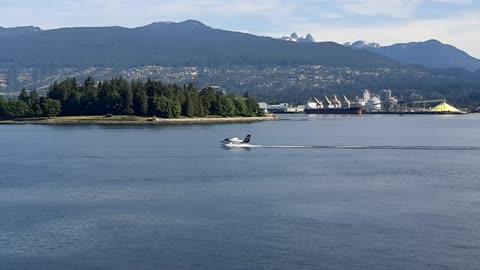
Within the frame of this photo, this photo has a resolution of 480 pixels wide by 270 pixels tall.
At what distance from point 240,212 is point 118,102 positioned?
4086cm

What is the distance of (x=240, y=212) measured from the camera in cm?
1571

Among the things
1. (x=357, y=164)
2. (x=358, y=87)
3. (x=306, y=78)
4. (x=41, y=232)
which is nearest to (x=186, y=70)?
(x=306, y=78)

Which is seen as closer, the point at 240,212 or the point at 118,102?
the point at 240,212

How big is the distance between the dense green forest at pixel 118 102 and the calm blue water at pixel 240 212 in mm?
27323

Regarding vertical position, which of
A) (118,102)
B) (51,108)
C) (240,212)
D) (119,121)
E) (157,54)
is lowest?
(119,121)

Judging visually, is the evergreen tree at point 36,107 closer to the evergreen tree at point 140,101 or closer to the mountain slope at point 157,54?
the evergreen tree at point 140,101

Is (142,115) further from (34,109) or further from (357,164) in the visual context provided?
(357,164)

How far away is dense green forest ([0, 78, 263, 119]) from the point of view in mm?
55281

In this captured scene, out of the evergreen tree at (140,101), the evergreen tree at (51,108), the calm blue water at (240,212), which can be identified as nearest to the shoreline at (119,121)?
the evergreen tree at (51,108)

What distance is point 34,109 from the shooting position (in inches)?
2277

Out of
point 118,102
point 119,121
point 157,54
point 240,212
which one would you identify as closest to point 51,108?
point 118,102

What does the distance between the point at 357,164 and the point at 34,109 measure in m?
36.9

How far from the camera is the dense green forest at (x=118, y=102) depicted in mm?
55281

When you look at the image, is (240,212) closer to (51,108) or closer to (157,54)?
(51,108)
